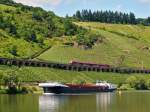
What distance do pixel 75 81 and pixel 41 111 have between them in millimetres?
106680

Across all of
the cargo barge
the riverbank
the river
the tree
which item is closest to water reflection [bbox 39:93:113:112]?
the river

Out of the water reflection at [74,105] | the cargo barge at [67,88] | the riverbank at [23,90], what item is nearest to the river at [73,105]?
the water reflection at [74,105]

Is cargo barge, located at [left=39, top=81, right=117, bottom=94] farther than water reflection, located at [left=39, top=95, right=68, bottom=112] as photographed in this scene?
Yes

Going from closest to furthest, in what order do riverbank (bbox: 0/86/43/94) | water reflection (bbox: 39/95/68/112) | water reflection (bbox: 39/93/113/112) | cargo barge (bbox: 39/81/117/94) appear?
1. water reflection (bbox: 39/93/113/112)
2. water reflection (bbox: 39/95/68/112)
3. riverbank (bbox: 0/86/43/94)
4. cargo barge (bbox: 39/81/117/94)

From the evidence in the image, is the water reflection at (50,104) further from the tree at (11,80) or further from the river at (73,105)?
the tree at (11,80)

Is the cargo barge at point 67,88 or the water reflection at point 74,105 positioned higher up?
the water reflection at point 74,105

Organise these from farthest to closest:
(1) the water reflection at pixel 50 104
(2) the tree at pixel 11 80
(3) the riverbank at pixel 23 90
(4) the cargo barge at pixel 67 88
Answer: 1. (4) the cargo barge at pixel 67 88
2. (2) the tree at pixel 11 80
3. (3) the riverbank at pixel 23 90
4. (1) the water reflection at pixel 50 104

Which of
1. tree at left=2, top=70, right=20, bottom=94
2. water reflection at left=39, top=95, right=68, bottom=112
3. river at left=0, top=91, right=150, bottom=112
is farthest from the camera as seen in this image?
tree at left=2, top=70, right=20, bottom=94

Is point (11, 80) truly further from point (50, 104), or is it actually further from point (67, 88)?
point (50, 104)

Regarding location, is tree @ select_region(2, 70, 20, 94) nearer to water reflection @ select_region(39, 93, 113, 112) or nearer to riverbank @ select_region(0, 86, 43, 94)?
riverbank @ select_region(0, 86, 43, 94)

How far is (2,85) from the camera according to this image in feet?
547

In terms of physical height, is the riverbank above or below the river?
below

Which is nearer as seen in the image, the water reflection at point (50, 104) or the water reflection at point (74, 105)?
the water reflection at point (74, 105)

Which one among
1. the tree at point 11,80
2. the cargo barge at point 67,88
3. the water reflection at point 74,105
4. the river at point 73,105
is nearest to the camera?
the river at point 73,105
